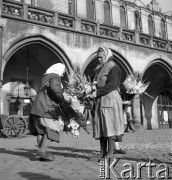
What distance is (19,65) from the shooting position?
14219 mm

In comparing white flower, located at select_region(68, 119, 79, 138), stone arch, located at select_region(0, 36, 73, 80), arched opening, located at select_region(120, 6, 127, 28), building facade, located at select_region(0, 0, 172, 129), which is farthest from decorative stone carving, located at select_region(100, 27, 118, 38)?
white flower, located at select_region(68, 119, 79, 138)

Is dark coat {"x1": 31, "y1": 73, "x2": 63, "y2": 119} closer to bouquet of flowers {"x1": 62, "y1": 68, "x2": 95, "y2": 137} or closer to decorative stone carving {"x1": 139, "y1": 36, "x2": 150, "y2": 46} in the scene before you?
bouquet of flowers {"x1": 62, "y1": 68, "x2": 95, "y2": 137}

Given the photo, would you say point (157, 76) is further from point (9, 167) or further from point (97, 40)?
point (9, 167)

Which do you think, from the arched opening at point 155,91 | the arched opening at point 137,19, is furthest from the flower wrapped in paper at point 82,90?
the arched opening at point 137,19

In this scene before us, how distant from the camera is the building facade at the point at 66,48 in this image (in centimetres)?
1152

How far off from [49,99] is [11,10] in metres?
8.61

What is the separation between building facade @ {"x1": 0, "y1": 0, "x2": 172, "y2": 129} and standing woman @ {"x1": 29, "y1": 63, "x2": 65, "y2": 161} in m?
6.89

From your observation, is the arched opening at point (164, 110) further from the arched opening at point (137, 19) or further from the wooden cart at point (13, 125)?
the wooden cart at point (13, 125)

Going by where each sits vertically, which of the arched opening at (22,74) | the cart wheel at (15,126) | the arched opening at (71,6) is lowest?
the cart wheel at (15,126)

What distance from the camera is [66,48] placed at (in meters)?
12.5

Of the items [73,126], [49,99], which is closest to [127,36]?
[73,126]

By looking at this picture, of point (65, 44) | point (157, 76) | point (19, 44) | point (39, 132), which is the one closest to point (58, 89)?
point (39, 132)

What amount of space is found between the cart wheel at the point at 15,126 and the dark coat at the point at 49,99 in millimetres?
5378

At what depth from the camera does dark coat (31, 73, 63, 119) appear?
13.6ft
